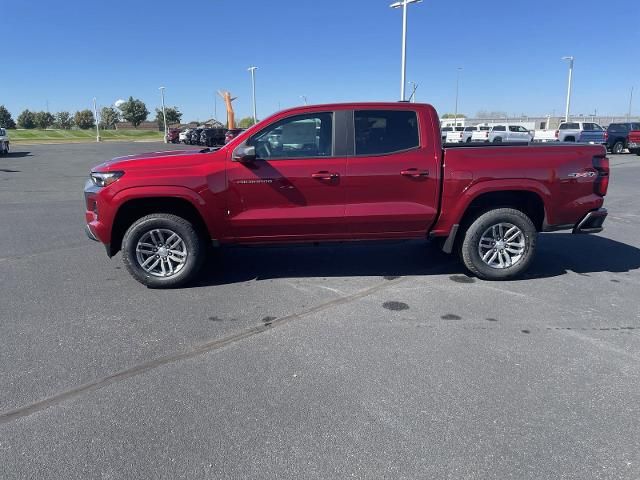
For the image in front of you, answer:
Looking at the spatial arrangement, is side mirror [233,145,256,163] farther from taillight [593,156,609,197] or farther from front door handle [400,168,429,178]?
taillight [593,156,609,197]

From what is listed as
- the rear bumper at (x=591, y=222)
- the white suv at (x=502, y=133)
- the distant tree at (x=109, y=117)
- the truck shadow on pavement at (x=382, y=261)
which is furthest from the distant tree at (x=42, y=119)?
the rear bumper at (x=591, y=222)

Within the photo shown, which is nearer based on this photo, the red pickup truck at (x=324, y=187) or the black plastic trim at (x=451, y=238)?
the red pickup truck at (x=324, y=187)

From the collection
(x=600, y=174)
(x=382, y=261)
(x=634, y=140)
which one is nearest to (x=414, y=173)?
(x=382, y=261)

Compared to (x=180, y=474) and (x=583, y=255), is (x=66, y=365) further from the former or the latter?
(x=583, y=255)

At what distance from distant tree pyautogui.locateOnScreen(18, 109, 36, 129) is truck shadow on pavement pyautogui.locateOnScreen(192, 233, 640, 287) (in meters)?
117

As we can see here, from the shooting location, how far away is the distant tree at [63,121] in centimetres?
11025

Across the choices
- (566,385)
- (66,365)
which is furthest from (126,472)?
(566,385)

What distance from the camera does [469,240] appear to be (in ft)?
18.0

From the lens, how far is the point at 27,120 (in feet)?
344

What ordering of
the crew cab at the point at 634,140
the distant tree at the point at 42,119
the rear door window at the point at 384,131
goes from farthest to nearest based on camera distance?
the distant tree at the point at 42,119
the crew cab at the point at 634,140
the rear door window at the point at 384,131

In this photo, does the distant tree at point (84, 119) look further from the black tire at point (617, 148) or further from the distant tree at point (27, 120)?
the black tire at point (617, 148)

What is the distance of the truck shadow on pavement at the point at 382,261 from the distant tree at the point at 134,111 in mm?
111525

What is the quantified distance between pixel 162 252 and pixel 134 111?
11289 cm

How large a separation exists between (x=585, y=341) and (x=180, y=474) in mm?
3242
